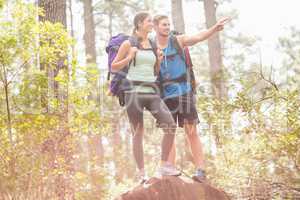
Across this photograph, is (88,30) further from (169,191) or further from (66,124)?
(169,191)

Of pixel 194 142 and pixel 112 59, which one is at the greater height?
pixel 112 59

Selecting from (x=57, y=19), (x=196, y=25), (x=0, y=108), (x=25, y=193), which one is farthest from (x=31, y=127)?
(x=196, y=25)

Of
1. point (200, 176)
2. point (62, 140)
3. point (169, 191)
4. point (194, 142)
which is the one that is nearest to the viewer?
point (169, 191)

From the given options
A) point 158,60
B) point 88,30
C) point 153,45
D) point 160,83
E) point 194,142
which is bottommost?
point 194,142

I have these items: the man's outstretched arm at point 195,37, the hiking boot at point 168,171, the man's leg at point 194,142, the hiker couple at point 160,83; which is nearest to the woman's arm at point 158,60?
the hiker couple at point 160,83

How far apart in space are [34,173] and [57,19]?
2889 mm

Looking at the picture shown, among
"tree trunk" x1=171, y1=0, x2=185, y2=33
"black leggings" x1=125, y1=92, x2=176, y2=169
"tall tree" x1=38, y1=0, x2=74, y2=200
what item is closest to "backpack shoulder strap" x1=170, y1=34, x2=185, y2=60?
"black leggings" x1=125, y1=92, x2=176, y2=169

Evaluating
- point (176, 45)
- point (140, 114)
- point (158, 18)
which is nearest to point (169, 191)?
point (140, 114)

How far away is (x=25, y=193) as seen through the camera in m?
4.90

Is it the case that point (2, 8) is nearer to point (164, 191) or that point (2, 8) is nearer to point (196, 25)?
point (164, 191)

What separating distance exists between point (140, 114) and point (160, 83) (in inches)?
17.0

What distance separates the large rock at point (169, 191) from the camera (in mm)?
4891

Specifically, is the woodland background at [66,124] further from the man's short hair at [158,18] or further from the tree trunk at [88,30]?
the tree trunk at [88,30]

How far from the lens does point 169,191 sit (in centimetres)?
492
